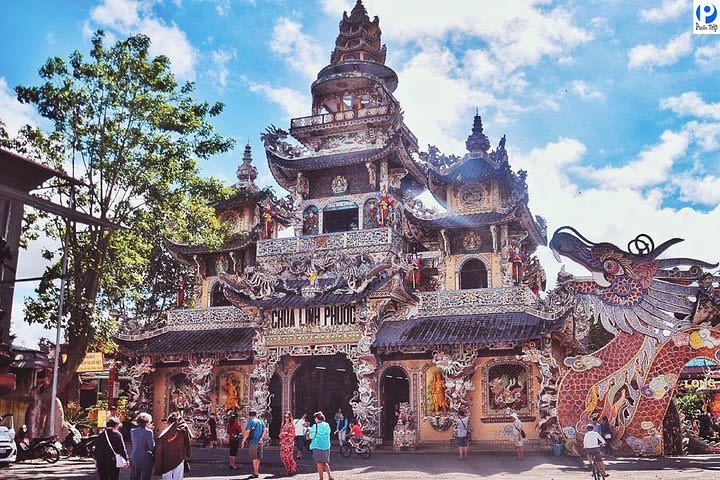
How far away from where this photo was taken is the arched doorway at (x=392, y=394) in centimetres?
2631

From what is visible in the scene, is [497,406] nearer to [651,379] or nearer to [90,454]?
[651,379]

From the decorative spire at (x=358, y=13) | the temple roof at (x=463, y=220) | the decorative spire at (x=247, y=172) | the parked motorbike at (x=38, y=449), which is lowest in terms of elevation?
the parked motorbike at (x=38, y=449)

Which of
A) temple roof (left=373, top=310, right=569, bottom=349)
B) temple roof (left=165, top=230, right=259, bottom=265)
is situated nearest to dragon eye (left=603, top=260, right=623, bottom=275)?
temple roof (left=373, top=310, right=569, bottom=349)

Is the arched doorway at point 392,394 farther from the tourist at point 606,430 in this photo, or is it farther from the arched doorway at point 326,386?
the tourist at point 606,430

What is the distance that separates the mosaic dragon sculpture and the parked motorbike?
44.7 ft

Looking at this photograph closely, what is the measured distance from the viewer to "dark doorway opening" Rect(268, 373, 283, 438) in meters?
27.4

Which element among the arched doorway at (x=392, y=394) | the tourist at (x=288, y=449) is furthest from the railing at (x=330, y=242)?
the tourist at (x=288, y=449)

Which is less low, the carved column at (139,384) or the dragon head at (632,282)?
the dragon head at (632,282)

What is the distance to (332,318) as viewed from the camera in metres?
25.1

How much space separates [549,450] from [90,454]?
1354 centimetres

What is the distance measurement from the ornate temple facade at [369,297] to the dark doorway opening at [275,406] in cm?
5

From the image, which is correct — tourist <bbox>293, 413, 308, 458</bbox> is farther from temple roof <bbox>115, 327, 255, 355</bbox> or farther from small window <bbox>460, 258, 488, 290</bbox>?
small window <bbox>460, 258, 488, 290</bbox>

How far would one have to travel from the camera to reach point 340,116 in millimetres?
31047

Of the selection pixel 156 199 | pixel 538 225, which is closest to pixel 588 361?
pixel 538 225
